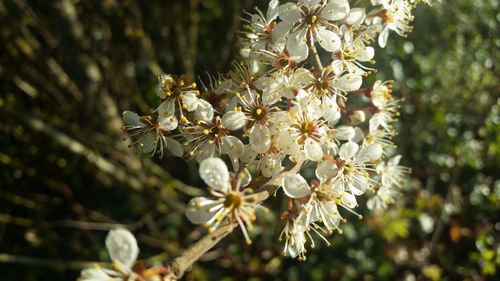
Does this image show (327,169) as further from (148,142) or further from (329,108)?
(148,142)

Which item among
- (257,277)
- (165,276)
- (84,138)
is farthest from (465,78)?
(165,276)

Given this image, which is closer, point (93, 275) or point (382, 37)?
point (93, 275)

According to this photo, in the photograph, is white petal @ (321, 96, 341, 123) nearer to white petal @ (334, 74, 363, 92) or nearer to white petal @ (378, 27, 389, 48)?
white petal @ (334, 74, 363, 92)

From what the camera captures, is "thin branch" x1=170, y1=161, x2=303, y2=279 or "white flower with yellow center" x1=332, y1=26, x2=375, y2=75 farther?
"white flower with yellow center" x1=332, y1=26, x2=375, y2=75

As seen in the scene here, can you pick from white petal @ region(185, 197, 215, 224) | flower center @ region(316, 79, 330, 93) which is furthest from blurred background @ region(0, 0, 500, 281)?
white petal @ region(185, 197, 215, 224)

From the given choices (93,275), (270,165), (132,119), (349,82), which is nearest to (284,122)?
(270,165)

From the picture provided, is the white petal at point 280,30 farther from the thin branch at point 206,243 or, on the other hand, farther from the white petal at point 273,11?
the thin branch at point 206,243
